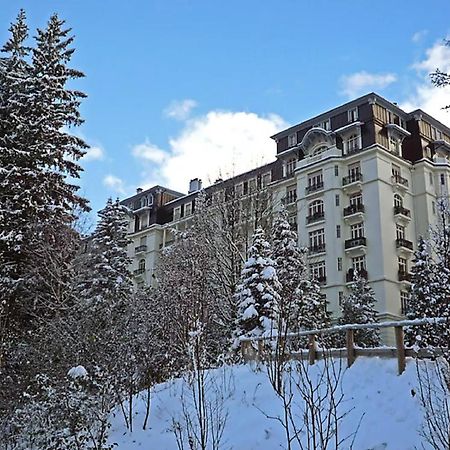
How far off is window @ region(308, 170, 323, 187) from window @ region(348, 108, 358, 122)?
12.6 feet

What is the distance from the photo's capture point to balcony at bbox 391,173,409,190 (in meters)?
37.0

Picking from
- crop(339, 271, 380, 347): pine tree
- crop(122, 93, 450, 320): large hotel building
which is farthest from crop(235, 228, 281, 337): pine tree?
crop(122, 93, 450, 320): large hotel building

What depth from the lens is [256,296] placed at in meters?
20.9

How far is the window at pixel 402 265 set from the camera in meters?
35.7

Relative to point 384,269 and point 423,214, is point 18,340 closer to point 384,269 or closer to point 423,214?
point 384,269

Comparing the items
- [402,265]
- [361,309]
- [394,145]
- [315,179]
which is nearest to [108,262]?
[361,309]

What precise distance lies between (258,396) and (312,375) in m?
1.22

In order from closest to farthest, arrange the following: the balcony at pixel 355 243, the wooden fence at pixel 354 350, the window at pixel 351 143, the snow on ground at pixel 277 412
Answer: the snow on ground at pixel 277 412, the wooden fence at pixel 354 350, the balcony at pixel 355 243, the window at pixel 351 143

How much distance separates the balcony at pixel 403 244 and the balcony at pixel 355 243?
1973 millimetres

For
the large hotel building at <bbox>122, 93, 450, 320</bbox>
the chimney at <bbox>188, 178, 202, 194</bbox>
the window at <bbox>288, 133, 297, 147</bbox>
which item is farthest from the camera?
the chimney at <bbox>188, 178, 202, 194</bbox>

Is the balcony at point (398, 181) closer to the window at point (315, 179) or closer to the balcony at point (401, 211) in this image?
the balcony at point (401, 211)

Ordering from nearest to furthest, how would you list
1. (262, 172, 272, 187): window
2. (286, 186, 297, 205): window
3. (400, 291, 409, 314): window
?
(262, 172, 272, 187): window
(400, 291, 409, 314): window
(286, 186, 297, 205): window

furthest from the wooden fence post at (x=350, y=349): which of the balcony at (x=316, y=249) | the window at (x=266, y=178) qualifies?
the balcony at (x=316, y=249)

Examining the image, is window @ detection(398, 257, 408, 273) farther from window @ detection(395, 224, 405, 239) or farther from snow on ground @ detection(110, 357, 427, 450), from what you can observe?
snow on ground @ detection(110, 357, 427, 450)
